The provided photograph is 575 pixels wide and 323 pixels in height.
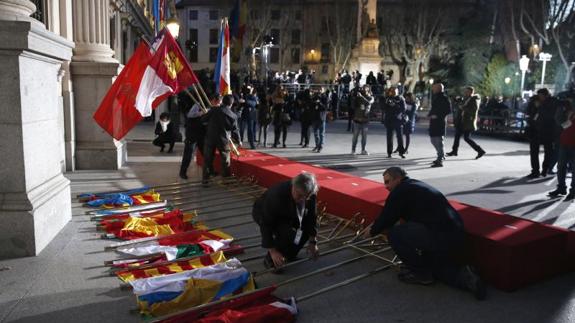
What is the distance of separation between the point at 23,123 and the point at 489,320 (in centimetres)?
540

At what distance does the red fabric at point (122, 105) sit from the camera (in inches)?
318

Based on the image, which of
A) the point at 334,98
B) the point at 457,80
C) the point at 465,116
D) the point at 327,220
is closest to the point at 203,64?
the point at 457,80

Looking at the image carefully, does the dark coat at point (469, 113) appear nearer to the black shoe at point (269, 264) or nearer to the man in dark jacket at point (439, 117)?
the man in dark jacket at point (439, 117)

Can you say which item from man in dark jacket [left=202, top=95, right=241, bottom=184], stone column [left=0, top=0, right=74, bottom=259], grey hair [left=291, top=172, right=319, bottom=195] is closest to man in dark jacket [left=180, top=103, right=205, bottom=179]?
man in dark jacket [left=202, top=95, right=241, bottom=184]

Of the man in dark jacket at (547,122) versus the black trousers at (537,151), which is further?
the black trousers at (537,151)

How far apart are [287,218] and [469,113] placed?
10783 mm

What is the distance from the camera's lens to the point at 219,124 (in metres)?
10.4

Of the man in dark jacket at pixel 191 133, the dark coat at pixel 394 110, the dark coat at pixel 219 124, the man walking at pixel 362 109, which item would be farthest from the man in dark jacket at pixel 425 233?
the man walking at pixel 362 109

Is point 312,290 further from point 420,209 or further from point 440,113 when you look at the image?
point 440,113

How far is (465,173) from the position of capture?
12.6 m

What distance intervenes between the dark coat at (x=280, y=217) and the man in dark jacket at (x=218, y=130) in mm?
4813

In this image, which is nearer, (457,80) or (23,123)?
(23,123)

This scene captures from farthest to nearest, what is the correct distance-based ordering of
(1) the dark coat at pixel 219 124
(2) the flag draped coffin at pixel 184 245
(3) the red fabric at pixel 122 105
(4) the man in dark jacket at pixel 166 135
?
1. (4) the man in dark jacket at pixel 166 135
2. (1) the dark coat at pixel 219 124
3. (3) the red fabric at pixel 122 105
4. (2) the flag draped coffin at pixel 184 245

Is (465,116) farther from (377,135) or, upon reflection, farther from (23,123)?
(23,123)
